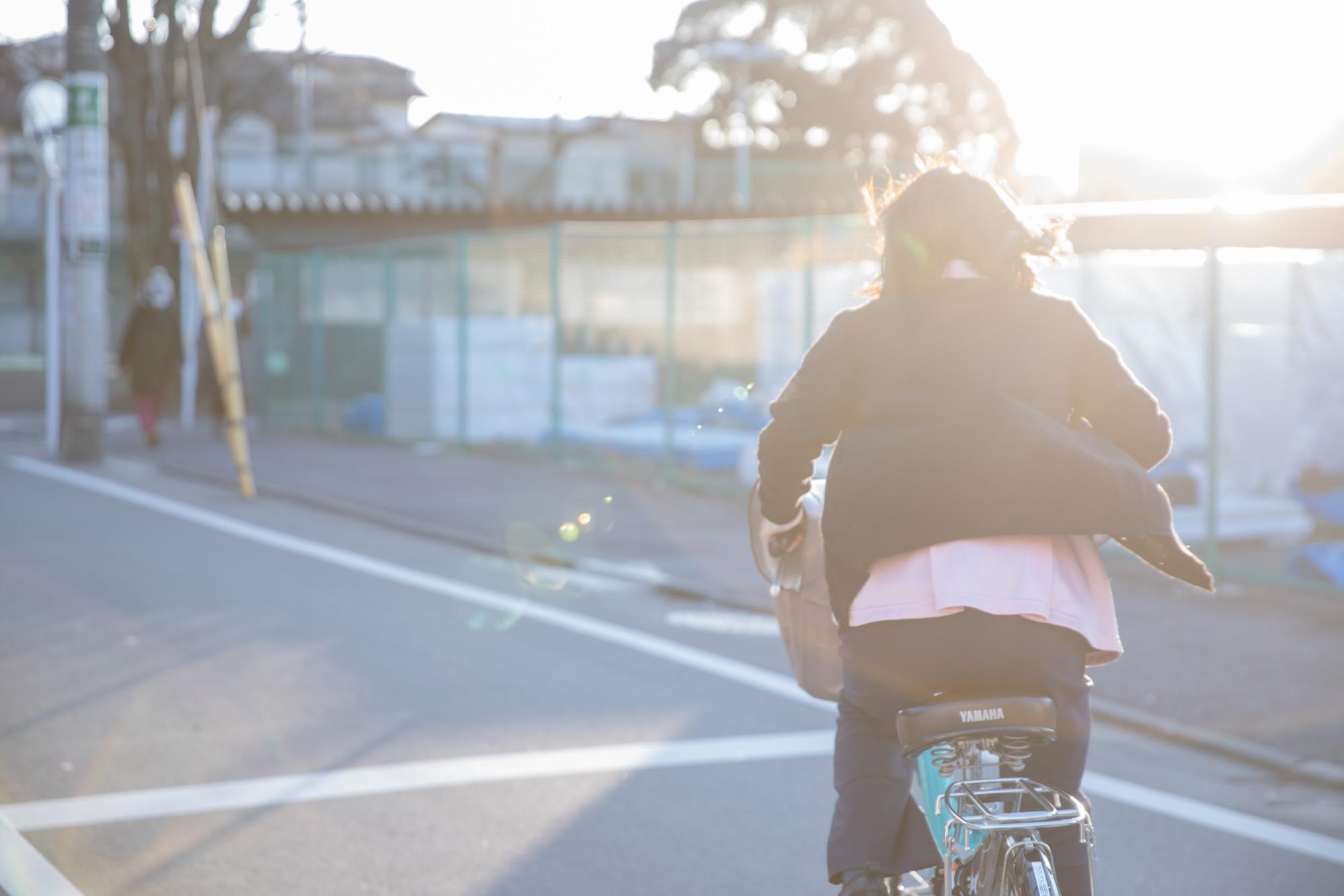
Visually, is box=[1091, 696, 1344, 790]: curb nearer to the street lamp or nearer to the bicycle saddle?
the bicycle saddle

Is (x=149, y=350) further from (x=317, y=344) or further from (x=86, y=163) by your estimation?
(x=86, y=163)

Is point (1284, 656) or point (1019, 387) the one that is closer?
point (1019, 387)

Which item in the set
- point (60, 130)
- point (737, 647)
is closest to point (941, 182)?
point (737, 647)

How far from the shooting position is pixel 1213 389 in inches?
388

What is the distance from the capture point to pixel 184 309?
2827 centimetres

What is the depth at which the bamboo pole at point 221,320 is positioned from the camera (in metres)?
14.1

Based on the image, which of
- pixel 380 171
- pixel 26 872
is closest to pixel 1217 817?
pixel 26 872

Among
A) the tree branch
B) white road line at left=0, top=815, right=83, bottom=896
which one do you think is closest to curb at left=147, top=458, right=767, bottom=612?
white road line at left=0, top=815, right=83, bottom=896

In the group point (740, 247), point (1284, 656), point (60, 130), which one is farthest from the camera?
point (60, 130)

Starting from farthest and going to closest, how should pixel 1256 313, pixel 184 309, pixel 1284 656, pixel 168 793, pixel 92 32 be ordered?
1. pixel 184 309
2. pixel 92 32
3. pixel 1256 313
4. pixel 1284 656
5. pixel 168 793

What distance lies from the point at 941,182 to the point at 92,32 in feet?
49.7

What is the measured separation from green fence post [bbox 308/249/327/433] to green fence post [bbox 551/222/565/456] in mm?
5574

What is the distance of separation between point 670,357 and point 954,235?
1189 centimetres

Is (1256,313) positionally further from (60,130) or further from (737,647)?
(60,130)
